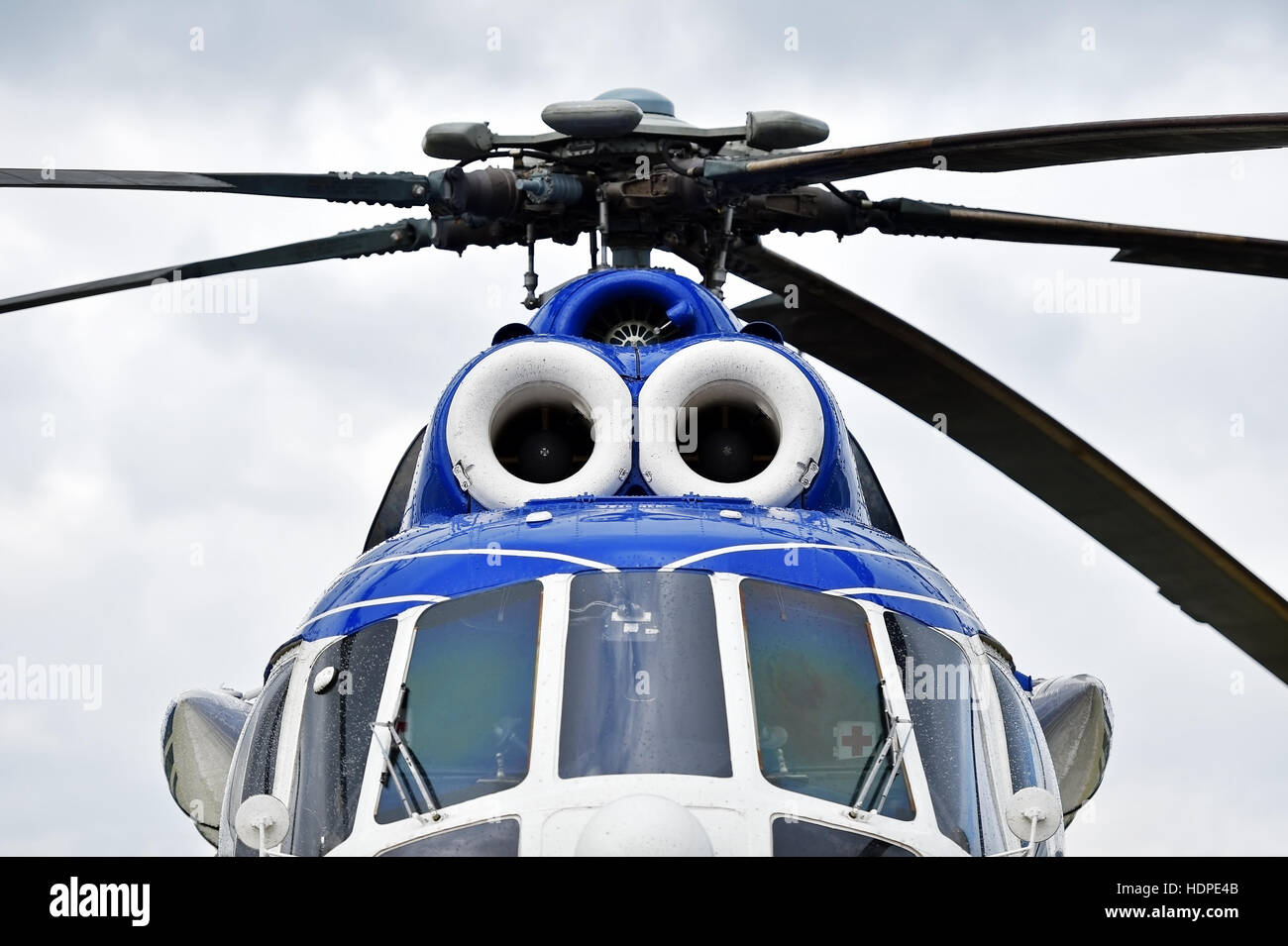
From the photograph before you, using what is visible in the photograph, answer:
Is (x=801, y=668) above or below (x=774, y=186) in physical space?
below

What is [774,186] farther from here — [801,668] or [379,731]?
[379,731]

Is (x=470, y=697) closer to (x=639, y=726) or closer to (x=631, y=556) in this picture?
(x=639, y=726)

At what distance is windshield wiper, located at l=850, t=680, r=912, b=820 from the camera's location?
6.44 m

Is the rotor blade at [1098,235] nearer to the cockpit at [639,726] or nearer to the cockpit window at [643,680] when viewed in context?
the cockpit at [639,726]

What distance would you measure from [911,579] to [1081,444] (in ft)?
9.79

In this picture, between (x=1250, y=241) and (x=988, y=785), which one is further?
(x=1250, y=241)

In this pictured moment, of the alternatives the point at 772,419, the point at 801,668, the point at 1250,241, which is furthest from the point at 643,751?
the point at 1250,241

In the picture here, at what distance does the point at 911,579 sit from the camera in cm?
779

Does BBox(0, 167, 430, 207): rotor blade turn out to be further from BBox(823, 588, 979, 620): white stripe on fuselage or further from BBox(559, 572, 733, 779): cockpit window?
BBox(823, 588, 979, 620): white stripe on fuselage

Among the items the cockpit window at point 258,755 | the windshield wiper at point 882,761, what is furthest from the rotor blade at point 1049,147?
the cockpit window at point 258,755

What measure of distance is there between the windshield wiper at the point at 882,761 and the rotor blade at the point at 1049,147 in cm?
279

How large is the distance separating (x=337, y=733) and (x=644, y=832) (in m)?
2.02

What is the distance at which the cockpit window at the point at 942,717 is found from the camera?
672 centimetres

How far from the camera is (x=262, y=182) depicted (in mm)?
9148
